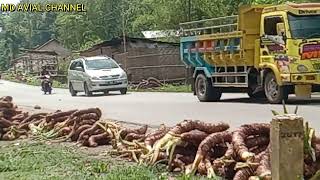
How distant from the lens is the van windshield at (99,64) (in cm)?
3036

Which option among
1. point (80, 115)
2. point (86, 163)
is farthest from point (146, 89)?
point (86, 163)

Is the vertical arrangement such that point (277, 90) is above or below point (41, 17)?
below

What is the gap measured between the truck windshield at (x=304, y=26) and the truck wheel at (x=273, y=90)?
1.44 meters

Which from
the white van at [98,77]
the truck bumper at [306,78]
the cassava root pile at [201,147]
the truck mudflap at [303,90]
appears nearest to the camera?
the cassava root pile at [201,147]

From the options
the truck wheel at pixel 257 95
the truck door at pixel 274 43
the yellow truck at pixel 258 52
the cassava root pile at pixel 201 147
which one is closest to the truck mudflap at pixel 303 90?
the yellow truck at pixel 258 52

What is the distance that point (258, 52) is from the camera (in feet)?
59.5

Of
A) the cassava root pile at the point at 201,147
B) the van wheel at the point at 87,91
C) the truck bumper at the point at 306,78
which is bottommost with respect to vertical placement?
the van wheel at the point at 87,91

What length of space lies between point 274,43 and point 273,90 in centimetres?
128

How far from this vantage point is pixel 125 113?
1717 cm

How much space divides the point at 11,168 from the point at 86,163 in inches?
36.2

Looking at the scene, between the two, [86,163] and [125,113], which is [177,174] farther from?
[125,113]

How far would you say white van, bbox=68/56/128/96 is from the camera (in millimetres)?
29244

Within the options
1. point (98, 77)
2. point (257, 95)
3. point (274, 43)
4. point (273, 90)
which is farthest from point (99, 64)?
point (274, 43)

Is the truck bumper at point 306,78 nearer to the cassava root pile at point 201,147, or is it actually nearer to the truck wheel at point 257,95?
the truck wheel at point 257,95
